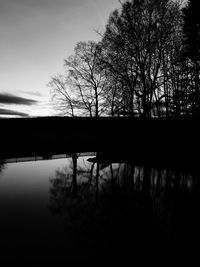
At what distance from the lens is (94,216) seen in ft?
20.2

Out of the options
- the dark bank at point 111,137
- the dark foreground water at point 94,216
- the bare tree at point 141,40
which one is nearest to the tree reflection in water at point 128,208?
the dark foreground water at point 94,216

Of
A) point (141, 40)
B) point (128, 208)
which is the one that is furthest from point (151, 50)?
point (128, 208)

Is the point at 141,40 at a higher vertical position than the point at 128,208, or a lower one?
higher

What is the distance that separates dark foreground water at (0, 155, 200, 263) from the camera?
4416 millimetres

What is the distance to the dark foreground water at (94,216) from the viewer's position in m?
4.42

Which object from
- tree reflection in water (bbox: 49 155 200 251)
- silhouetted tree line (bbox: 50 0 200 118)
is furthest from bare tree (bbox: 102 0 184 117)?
tree reflection in water (bbox: 49 155 200 251)

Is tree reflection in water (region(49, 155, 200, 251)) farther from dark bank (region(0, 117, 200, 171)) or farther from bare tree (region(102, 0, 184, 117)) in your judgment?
bare tree (region(102, 0, 184, 117))

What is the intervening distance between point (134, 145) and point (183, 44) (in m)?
12.2

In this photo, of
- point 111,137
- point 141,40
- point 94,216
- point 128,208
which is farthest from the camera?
point 111,137

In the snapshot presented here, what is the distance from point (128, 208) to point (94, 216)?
3.99 feet

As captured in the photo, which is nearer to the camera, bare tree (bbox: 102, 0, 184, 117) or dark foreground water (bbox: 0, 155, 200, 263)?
dark foreground water (bbox: 0, 155, 200, 263)

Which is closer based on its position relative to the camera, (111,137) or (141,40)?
(141,40)

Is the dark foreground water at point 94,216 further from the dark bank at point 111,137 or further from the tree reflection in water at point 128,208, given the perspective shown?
the dark bank at point 111,137

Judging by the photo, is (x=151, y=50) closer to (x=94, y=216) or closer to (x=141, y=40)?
(x=141, y=40)
